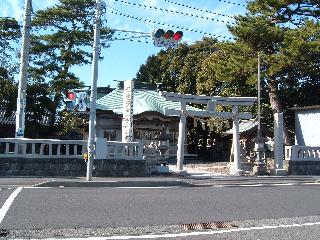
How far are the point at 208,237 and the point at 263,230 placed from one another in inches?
48.2

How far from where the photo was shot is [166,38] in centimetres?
1552

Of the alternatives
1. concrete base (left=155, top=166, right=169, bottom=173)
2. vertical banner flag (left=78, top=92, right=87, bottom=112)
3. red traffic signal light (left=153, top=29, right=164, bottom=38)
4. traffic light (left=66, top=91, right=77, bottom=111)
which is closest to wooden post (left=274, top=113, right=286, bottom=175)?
concrete base (left=155, top=166, right=169, bottom=173)

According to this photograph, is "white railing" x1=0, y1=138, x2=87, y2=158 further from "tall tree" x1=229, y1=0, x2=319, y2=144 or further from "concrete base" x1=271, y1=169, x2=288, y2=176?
"tall tree" x1=229, y1=0, x2=319, y2=144

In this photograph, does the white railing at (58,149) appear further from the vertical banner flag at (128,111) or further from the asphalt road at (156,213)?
the asphalt road at (156,213)

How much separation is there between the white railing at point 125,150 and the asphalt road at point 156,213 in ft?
16.7

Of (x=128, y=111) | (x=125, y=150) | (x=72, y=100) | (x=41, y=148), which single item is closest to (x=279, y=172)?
(x=125, y=150)

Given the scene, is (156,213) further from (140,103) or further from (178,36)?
(140,103)

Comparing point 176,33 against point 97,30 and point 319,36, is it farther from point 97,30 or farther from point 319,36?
point 319,36

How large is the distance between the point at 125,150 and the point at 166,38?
212 inches

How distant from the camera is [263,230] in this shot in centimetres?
766

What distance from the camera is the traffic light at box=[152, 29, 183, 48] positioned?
15.4 meters

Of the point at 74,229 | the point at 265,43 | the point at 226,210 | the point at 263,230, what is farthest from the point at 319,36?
the point at 74,229

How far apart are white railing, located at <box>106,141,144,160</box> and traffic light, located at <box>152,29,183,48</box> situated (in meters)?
4.73

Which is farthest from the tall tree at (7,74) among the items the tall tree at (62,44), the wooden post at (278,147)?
the wooden post at (278,147)
